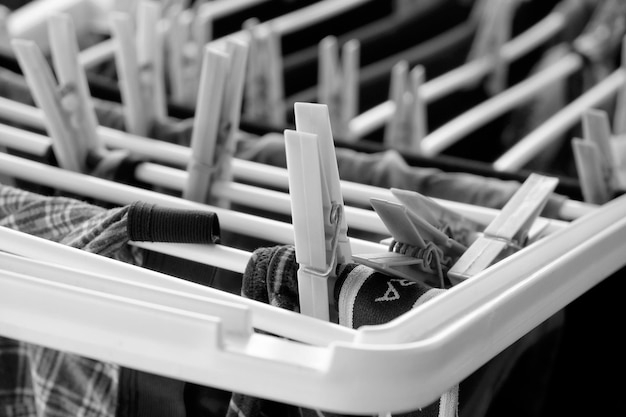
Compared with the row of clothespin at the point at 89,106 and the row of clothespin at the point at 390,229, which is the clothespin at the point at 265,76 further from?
the row of clothespin at the point at 390,229

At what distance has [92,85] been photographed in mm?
938

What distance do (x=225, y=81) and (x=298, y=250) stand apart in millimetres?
219

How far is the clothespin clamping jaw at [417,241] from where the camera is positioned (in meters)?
0.48

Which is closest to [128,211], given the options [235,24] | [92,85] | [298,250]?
[298,250]

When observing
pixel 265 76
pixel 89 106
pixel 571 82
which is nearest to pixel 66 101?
pixel 89 106

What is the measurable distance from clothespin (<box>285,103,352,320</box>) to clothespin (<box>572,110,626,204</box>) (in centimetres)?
28

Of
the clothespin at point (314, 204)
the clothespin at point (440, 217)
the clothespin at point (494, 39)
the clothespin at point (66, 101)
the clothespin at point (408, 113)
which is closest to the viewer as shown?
the clothespin at point (314, 204)

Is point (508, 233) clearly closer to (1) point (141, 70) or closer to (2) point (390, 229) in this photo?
(2) point (390, 229)

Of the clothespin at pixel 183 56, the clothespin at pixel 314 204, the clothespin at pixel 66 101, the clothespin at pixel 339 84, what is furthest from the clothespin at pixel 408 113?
the clothespin at pixel 314 204

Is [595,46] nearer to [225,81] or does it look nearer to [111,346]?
[225,81]

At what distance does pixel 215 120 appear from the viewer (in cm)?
63

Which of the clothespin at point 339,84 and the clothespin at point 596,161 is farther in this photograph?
the clothespin at point 339,84

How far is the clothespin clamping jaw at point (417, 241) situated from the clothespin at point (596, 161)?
0.15 m

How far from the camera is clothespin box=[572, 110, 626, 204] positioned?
0.67 meters
